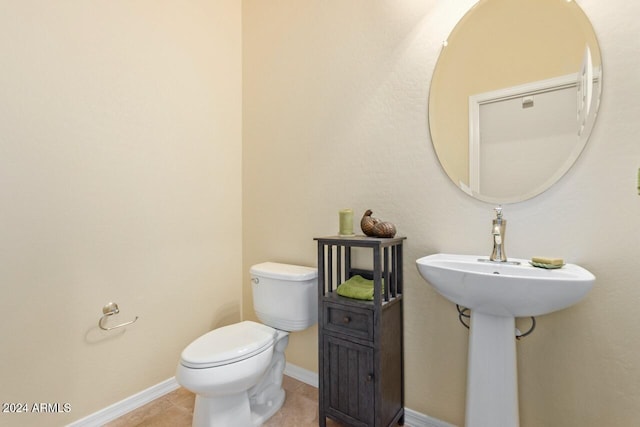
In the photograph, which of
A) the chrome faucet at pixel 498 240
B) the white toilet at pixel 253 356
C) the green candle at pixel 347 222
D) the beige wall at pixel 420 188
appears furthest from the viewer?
the green candle at pixel 347 222

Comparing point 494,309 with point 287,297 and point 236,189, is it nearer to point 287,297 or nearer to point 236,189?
point 287,297

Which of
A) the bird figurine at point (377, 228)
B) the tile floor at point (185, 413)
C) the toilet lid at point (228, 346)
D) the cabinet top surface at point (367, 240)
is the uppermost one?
the bird figurine at point (377, 228)

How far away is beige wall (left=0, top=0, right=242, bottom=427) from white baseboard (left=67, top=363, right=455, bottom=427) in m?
0.04

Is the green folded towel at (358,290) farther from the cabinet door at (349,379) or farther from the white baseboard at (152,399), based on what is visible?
the white baseboard at (152,399)

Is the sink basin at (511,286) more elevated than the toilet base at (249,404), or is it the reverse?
the sink basin at (511,286)

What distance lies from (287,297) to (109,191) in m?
1.09

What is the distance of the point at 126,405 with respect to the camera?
5.20 ft

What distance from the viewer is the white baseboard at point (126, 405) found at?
146 cm

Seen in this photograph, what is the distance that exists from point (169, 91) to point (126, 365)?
62.2 inches

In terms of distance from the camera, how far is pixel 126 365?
160 centimetres

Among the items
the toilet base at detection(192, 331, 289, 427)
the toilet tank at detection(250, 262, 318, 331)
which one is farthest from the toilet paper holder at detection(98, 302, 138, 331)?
the toilet tank at detection(250, 262, 318, 331)

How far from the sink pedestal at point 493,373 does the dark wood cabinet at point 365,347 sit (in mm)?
337

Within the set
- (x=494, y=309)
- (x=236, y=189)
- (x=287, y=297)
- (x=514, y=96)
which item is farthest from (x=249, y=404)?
(x=514, y=96)

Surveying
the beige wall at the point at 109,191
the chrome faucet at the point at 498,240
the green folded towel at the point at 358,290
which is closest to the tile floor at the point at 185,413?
the beige wall at the point at 109,191
